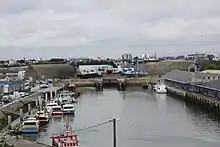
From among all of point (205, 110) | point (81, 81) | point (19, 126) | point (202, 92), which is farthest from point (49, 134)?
point (81, 81)

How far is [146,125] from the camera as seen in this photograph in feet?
56.7

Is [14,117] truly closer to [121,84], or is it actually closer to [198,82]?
[198,82]

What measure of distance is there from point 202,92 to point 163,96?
4.52m

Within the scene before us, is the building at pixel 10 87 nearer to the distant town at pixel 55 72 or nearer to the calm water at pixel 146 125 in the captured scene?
the distant town at pixel 55 72

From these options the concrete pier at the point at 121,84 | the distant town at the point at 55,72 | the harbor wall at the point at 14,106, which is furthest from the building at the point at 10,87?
the concrete pier at the point at 121,84

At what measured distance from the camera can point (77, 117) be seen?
787 inches

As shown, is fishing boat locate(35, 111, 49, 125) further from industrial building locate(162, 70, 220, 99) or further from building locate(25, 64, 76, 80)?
building locate(25, 64, 76, 80)

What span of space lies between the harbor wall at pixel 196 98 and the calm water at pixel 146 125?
0.81 meters

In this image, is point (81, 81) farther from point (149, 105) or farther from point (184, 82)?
point (149, 105)

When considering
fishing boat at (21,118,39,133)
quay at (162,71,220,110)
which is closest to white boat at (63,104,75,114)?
fishing boat at (21,118,39,133)

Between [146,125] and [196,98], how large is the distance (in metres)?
9.48

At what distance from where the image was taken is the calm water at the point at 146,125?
45.3ft

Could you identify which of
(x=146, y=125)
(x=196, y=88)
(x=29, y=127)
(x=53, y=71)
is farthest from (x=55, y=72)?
(x=29, y=127)

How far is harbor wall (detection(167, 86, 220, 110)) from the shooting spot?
22.7 m
